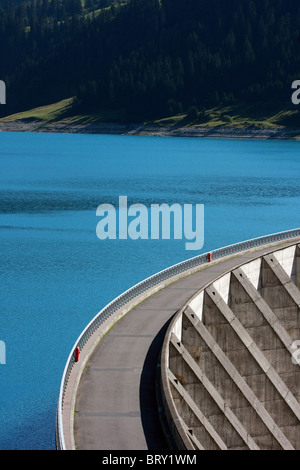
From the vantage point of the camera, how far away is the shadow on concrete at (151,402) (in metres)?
30.8

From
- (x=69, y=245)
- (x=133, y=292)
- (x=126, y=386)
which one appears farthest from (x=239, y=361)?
(x=69, y=245)

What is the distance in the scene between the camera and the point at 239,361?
46.5m

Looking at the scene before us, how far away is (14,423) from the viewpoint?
4331 centimetres

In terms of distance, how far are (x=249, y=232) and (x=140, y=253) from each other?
2175 centimetres

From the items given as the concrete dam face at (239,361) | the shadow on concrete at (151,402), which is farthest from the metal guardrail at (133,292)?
the concrete dam face at (239,361)

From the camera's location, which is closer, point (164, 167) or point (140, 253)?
point (140, 253)

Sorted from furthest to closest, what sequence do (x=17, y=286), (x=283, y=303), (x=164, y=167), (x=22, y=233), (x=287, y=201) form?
1. (x=164, y=167)
2. (x=287, y=201)
3. (x=22, y=233)
4. (x=17, y=286)
5. (x=283, y=303)

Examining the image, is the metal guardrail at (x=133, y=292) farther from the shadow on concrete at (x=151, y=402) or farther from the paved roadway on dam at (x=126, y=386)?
the shadow on concrete at (x=151, y=402)

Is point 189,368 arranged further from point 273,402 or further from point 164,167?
point 164,167

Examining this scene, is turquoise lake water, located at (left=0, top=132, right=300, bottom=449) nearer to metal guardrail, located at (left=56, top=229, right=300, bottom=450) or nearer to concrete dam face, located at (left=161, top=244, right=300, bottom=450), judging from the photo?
metal guardrail, located at (left=56, top=229, right=300, bottom=450)

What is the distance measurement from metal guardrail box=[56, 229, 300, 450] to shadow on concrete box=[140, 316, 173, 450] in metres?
3.28

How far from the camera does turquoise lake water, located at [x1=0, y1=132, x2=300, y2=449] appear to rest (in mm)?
50000

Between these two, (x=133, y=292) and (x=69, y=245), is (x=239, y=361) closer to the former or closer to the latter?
(x=133, y=292)
